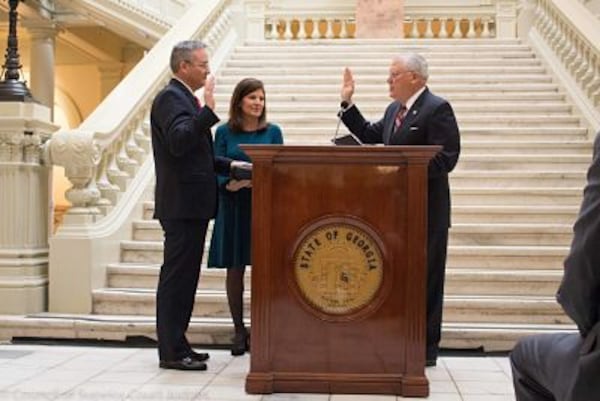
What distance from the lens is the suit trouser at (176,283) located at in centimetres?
410

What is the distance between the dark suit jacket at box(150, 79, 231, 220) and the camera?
404cm

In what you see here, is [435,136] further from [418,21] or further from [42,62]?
[42,62]

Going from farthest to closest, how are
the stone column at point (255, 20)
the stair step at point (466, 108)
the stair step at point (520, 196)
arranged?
the stone column at point (255, 20) → the stair step at point (466, 108) → the stair step at point (520, 196)

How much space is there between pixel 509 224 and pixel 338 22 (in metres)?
7.68

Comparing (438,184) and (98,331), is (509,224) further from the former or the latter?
(98,331)

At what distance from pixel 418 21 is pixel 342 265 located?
10021 millimetres

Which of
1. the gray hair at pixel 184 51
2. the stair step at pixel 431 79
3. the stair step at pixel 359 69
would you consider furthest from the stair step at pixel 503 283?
the stair step at pixel 359 69

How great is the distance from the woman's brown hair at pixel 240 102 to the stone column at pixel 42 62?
1041 centimetres

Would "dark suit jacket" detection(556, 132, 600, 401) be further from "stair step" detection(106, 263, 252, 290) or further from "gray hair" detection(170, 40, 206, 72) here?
"stair step" detection(106, 263, 252, 290)

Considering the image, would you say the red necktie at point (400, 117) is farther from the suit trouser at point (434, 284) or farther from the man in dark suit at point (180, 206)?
the man in dark suit at point (180, 206)

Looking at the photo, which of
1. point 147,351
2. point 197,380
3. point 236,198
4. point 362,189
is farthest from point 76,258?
point 362,189

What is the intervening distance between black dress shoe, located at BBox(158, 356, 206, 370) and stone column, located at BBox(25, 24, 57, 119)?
10.9 meters

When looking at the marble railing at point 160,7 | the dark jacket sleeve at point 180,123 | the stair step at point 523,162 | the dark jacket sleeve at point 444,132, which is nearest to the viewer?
the dark jacket sleeve at point 180,123

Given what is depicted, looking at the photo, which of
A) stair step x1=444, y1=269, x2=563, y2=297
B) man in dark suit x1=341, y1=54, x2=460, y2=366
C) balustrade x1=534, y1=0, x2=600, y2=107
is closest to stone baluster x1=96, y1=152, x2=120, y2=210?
man in dark suit x1=341, y1=54, x2=460, y2=366
